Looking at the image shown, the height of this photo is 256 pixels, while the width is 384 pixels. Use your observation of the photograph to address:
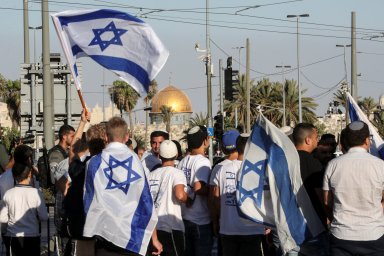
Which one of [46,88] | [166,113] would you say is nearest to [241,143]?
[46,88]

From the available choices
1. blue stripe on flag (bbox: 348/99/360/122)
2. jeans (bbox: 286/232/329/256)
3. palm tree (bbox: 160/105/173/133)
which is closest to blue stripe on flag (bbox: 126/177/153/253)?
jeans (bbox: 286/232/329/256)

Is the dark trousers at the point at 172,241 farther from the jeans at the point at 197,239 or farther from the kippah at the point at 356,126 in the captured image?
the kippah at the point at 356,126

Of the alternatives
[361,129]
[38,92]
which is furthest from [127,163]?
[38,92]

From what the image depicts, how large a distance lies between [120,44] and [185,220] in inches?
74.1

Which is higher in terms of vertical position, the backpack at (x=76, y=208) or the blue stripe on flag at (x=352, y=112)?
the blue stripe on flag at (x=352, y=112)

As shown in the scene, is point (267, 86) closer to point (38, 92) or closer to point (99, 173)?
point (38, 92)

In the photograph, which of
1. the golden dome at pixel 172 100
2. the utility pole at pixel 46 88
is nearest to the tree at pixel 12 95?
the golden dome at pixel 172 100

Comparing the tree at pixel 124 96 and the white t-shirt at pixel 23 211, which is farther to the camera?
the tree at pixel 124 96

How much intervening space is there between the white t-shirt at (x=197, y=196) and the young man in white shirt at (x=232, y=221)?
0.26 m

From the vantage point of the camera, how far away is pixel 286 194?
28.3 feet

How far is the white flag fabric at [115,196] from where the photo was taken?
808 centimetres

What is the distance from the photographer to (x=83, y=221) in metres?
8.30

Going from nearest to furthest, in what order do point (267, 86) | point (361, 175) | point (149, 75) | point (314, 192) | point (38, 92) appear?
point (361, 175) → point (314, 192) → point (149, 75) → point (38, 92) → point (267, 86)

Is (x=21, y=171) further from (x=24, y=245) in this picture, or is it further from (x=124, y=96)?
(x=124, y=96)
